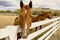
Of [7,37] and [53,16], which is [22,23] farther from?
[53,16]

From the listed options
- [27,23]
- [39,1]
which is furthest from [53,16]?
[27,23]

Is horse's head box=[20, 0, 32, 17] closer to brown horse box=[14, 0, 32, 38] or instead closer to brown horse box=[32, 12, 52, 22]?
brown horse box=[14, 0, 32, 38]

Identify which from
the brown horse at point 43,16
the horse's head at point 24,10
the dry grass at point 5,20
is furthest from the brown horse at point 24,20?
the brown horse at point 43,16

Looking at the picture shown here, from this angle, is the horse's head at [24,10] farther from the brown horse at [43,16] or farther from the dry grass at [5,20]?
the brown horse at [43,16]

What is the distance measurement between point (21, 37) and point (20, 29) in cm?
9

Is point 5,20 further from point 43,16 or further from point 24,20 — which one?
point 43,16

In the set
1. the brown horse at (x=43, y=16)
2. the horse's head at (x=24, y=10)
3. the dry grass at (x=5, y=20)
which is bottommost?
the brown horse at (x=43, y=16)

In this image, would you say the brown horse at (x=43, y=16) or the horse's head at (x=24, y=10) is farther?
the brown horse at (x=43, y=16)

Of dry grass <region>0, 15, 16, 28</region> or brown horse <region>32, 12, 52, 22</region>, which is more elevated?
dry grass <region>0, 15, 16, 28</region>

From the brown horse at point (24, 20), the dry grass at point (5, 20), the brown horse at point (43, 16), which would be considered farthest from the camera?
the brown horse at point (43, 16)

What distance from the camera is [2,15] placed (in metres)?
2.02

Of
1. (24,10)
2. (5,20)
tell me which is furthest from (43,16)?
(24,10)

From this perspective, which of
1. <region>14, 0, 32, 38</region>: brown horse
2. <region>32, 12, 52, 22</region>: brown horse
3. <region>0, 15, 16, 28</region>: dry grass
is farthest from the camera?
<region>32, 12, 52, 22</region>: brown horse

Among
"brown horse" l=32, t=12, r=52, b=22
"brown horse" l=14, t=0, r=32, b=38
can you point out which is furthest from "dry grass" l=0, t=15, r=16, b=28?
"brown horse" l=32, t=12, r=52, b=22
